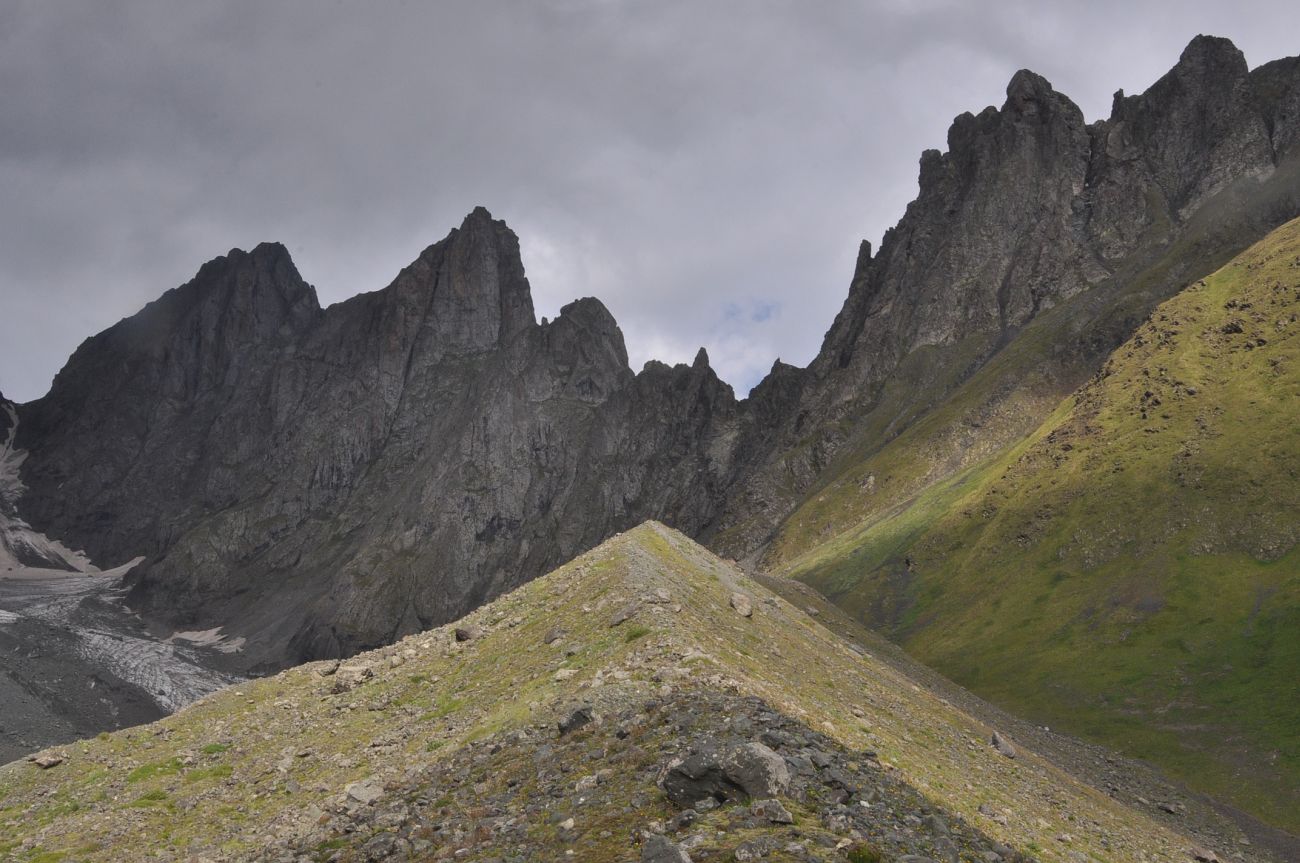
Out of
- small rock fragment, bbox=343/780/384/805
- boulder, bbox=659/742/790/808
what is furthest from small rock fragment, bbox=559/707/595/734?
small rock fragment, bbox=343/780/384/805

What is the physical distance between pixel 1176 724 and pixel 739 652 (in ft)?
263

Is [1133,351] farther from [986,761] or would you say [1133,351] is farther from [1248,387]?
[986,761]

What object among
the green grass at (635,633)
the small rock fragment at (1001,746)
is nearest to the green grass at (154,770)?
the green grass at (635,633)

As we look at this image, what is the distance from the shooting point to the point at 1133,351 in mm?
160750

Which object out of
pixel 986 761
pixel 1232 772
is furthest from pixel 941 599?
pixel 986 761

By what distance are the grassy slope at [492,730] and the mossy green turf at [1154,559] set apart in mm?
50595

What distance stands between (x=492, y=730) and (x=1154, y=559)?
11907 centimetres

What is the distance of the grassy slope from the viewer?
78.6ft

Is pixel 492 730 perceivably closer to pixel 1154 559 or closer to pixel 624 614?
pixel 624 614

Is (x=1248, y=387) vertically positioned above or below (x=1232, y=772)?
above

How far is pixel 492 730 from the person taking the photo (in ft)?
80.5

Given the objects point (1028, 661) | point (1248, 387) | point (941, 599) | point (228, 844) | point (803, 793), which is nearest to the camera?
point (803, 793)

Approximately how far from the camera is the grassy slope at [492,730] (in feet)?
78.6

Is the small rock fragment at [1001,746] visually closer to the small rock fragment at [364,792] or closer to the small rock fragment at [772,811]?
the small rock fragment at [772,811]
